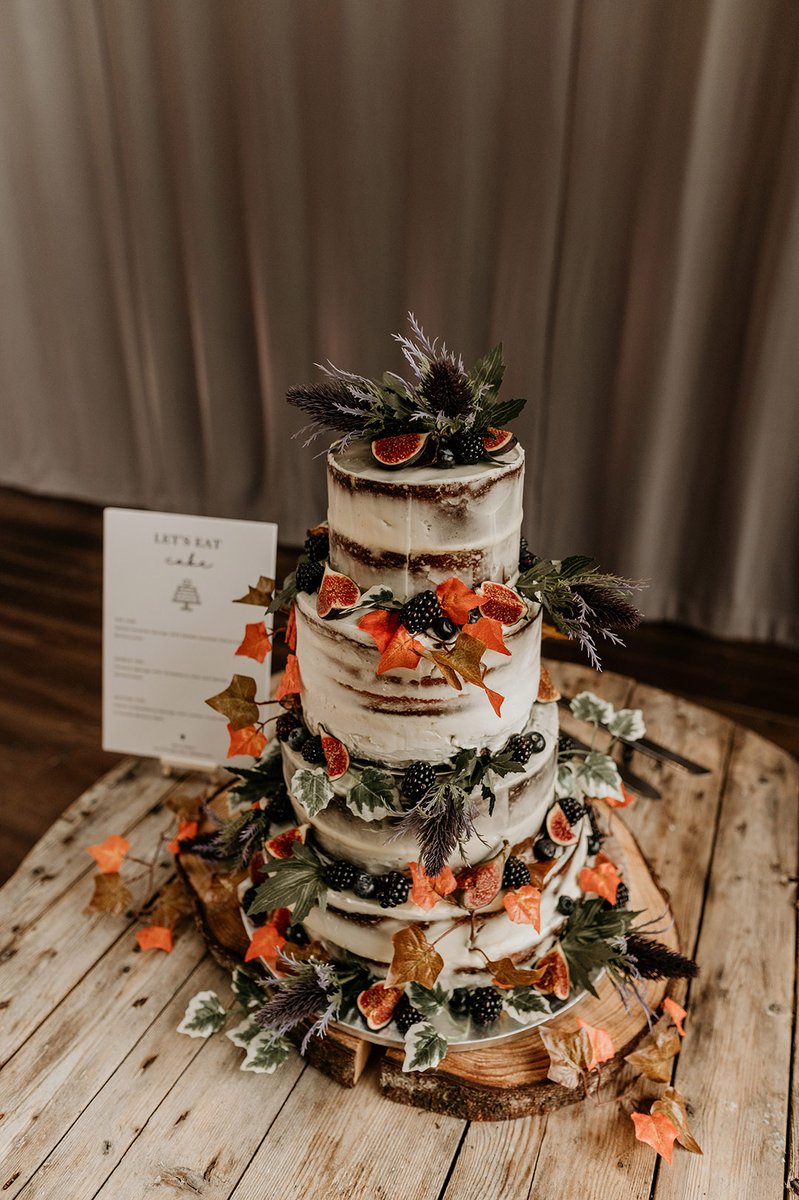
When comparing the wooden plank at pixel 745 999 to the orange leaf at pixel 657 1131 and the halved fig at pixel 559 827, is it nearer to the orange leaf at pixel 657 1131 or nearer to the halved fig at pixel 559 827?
the orange leaf at pixel 657 1131

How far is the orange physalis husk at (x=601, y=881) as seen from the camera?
5.27 ft

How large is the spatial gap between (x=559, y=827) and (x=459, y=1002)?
330mm

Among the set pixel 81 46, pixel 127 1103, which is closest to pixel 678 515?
pixel 127 1103

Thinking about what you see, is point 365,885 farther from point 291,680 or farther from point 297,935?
point 291,680

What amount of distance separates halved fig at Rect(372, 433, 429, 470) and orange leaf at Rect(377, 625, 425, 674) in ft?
0.76

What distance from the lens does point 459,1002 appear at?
145cm

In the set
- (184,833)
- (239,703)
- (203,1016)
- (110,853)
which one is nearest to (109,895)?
(110,853)

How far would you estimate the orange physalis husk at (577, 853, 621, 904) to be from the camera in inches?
63.2

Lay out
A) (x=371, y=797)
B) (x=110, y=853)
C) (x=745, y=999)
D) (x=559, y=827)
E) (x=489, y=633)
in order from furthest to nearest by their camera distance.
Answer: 1. (x=110, y=853)
2. (x=745, y=999)
3. (x=559, y=827)
4. (x=371, y=797)
5. (x=489, y=633)

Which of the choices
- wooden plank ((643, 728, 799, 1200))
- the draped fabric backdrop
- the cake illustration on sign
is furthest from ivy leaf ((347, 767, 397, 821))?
the draped fabric backdrop

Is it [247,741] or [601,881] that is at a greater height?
[247,741]

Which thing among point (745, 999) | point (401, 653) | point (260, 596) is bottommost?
point (745, 999)

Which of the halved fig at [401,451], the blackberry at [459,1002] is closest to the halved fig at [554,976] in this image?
the blackberry at [459,1002]

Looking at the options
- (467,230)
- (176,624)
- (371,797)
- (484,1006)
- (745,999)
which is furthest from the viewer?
(467,230)
